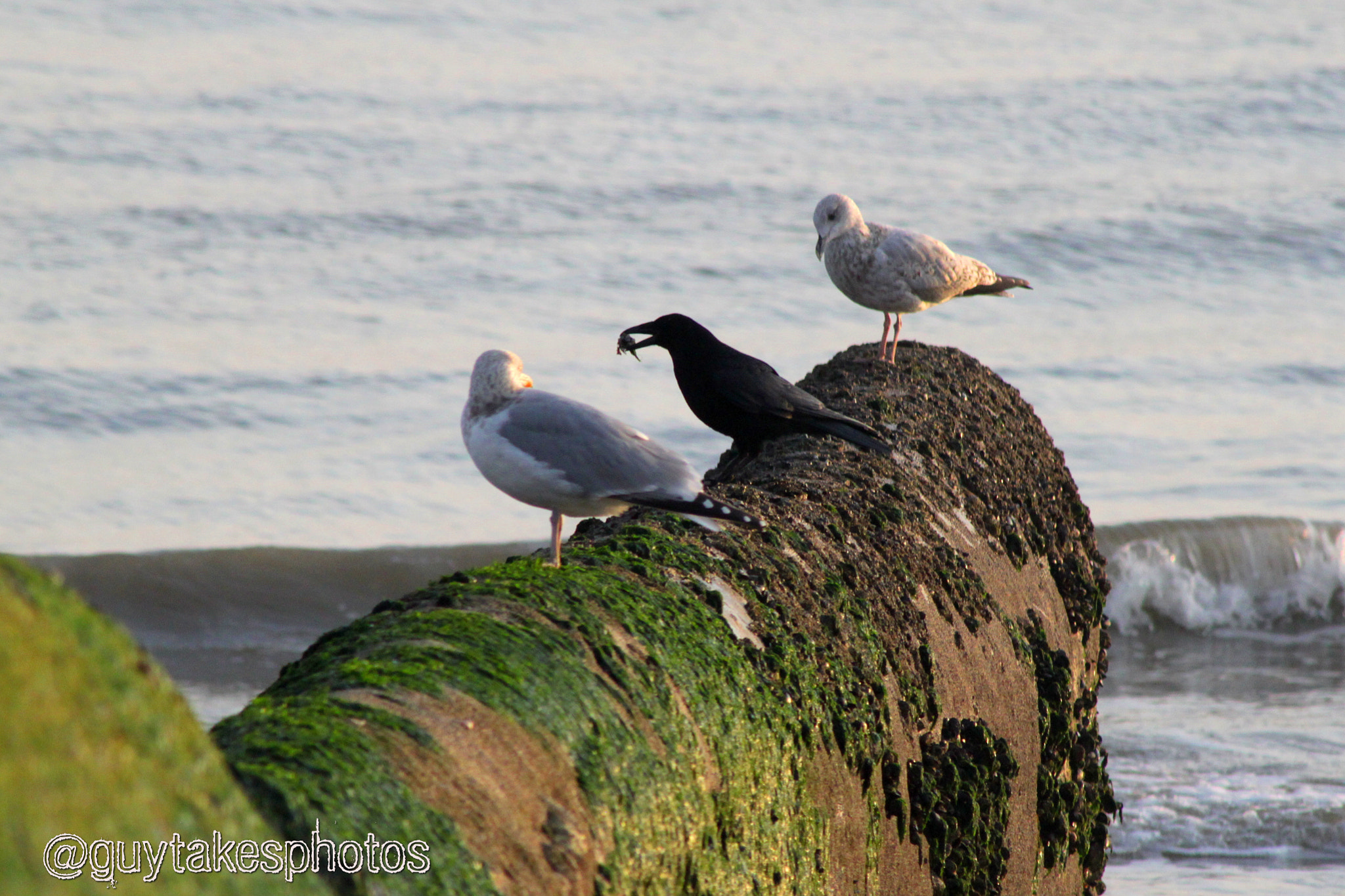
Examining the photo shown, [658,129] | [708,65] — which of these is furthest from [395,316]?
[708,65]

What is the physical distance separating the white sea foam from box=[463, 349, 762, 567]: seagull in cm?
759

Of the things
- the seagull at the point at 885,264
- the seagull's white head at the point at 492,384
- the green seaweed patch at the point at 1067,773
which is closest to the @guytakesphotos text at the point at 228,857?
the seagull's white head at the point at 492,384

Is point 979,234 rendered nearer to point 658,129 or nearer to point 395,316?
point 658,129

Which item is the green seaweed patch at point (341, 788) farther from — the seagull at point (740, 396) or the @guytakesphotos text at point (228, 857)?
the seagull at point (740, 396)

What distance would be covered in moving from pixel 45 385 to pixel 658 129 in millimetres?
9444

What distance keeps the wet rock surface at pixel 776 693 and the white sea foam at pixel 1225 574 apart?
6355 mm

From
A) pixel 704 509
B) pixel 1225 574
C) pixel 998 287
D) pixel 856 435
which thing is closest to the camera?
pixel 704 509

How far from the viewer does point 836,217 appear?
5.50 m

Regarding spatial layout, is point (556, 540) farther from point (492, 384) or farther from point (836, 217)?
point (836, 217)

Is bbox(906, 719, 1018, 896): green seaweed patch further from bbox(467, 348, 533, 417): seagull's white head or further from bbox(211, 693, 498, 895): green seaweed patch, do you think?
bbox(211, 693, 498, 895): green seaweed patch

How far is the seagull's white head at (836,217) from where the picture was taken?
546 centimetres

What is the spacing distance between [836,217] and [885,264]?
323 millimetres

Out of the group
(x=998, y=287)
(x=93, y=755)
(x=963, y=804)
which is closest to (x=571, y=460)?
(x=963, y=804)

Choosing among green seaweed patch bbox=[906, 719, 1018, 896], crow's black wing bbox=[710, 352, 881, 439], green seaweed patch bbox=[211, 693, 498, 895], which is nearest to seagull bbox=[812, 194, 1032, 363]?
crow's black wing bbox=[710, 352, 881, 439]
